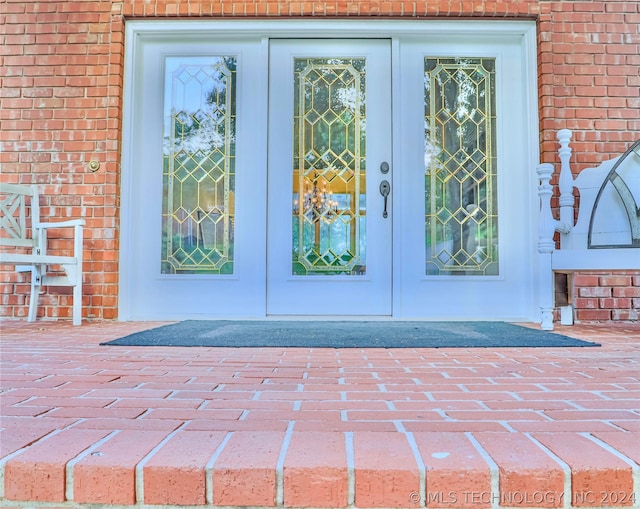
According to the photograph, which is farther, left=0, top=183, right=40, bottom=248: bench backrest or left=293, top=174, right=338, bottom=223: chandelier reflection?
left=293, top=174, right=338, bottom=223: chandelier reflection

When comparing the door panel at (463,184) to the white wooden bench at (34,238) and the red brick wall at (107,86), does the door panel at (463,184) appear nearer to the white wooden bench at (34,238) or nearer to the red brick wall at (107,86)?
the red brick wall at (107,86)

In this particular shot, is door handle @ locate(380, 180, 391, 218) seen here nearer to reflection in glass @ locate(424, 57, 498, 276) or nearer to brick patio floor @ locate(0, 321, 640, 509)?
reflection in glass @ locate(424, 57, 498, 276)

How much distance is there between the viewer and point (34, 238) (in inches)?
105

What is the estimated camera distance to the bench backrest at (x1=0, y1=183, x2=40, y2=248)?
2570mm

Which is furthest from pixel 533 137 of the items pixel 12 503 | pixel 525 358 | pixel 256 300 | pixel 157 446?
pixel 12 503

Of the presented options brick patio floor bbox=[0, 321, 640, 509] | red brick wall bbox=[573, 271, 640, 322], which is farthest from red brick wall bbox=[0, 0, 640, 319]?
brick patio floor bbox=[0, 321, 640, 509]

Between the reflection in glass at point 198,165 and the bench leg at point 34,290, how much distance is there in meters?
0.66

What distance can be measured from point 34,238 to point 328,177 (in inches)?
69.4

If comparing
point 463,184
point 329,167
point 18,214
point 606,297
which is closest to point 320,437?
point 329,167

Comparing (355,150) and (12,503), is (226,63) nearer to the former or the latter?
(355,150)

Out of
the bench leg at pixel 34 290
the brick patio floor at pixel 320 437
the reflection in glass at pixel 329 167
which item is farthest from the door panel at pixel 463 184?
the bench leg at pixel 34 290

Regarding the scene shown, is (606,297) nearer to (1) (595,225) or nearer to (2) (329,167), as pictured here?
(1) (595,225)

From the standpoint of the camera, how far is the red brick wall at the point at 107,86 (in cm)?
273

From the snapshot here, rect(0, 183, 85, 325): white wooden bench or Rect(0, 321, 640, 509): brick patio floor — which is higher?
Rect(0, 183, 85, 325): white wooden bench
